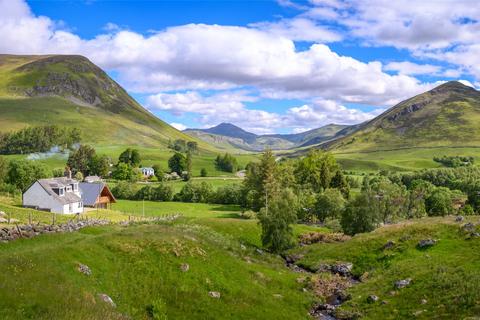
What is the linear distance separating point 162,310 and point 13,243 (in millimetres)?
17935

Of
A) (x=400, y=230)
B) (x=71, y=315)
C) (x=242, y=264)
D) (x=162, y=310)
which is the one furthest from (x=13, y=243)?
(x=400, y=230)

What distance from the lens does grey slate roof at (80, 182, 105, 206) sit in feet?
399

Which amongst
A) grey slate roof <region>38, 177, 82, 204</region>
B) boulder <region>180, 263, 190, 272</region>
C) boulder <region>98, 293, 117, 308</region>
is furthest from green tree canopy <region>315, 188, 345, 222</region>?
boulder <region>98, 293, 117, 308</region>

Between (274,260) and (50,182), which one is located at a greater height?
(50,182)

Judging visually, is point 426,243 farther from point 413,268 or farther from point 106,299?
point 106,299

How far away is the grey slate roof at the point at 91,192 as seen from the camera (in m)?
122

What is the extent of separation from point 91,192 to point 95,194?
212 cm

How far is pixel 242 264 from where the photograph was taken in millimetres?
55406

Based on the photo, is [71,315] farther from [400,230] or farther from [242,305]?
[400,230]

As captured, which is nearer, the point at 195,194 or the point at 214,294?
the point at 214,294

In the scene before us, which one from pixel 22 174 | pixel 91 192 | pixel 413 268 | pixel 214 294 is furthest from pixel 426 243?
pixel 22 174

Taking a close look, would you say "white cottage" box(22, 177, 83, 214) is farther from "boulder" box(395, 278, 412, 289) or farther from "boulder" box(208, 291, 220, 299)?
"boulder" box(395, 278, 412, 289)

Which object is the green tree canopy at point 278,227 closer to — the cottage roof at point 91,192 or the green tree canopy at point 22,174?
the cottage roof at point 91,192

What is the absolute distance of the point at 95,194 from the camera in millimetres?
122062
